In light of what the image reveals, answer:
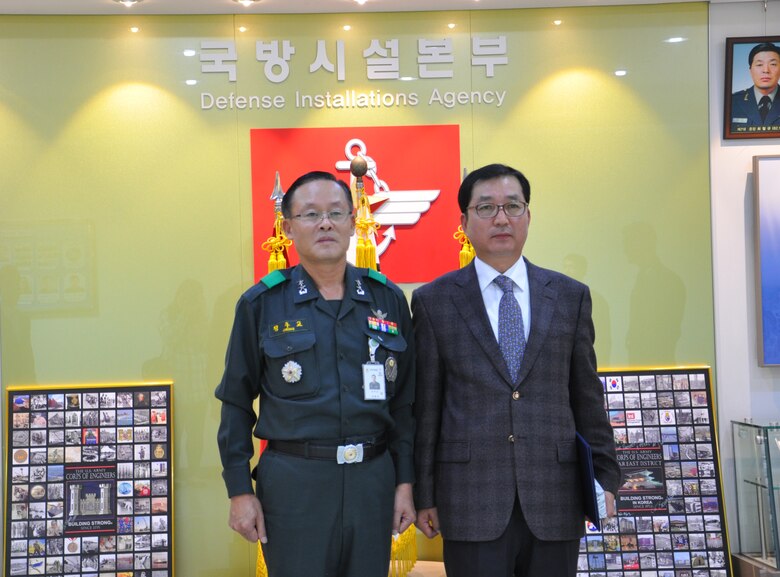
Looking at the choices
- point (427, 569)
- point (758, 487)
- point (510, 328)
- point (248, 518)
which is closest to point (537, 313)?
point (510, 328)

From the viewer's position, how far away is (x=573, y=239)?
423cm

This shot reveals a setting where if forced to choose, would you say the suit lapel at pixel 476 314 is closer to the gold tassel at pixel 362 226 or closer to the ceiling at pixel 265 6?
the gold tassel at pixel 362 226

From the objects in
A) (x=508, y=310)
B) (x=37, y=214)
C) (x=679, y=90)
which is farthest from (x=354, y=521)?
(x=679, y=90)

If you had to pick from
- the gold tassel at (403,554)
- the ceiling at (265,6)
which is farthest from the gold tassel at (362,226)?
the gold tassel at (403,554)

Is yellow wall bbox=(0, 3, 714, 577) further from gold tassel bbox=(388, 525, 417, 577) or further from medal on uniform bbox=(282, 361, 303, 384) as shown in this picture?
medal on uniform bbox=(282, 361, 303, 384)

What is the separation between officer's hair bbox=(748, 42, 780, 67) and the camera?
13.8 ft

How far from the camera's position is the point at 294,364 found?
2.11 m

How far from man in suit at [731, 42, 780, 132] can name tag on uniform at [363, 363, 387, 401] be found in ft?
9.66

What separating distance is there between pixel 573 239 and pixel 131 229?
2.27 m

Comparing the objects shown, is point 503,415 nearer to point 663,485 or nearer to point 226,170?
point 663,485

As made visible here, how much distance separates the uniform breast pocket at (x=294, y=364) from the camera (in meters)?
2.11

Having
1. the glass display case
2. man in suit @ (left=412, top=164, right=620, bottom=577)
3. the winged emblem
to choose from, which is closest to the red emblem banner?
the winged emblem

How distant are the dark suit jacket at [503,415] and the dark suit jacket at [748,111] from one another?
2470mm

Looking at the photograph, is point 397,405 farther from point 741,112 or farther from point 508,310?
point 741,112
